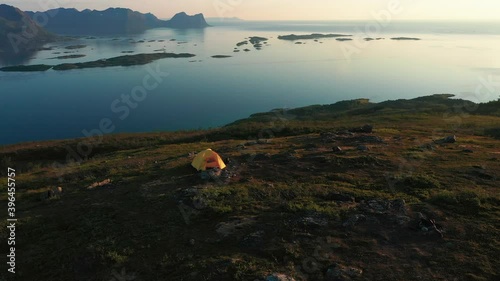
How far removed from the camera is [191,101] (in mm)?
119312

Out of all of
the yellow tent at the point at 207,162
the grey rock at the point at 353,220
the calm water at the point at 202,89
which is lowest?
the calm water at the point at 202,89

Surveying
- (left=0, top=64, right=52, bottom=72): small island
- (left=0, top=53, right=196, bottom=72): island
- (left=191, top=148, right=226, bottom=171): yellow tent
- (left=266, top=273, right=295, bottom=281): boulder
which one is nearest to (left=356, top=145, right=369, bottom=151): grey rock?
(left=191, top=148, right=226, bottom=171): yellow tent

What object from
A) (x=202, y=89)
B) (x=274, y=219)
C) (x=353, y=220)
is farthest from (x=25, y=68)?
(x=353, y=220)

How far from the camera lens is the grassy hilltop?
46.5 feet

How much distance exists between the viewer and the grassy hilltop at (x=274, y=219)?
46.5 ft

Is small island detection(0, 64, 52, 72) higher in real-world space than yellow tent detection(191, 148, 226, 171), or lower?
lower

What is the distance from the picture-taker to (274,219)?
57.6 feet

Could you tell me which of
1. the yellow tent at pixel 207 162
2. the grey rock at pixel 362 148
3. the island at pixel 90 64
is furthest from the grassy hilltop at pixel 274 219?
the island at pixel 90 64

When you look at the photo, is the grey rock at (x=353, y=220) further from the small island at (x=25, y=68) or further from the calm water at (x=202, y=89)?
the small island at (x=25, y=68)

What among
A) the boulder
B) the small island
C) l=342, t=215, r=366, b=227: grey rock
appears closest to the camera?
the boulder

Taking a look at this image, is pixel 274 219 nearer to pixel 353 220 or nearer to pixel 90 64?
pixel 353 220

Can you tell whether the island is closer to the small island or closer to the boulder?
the small island

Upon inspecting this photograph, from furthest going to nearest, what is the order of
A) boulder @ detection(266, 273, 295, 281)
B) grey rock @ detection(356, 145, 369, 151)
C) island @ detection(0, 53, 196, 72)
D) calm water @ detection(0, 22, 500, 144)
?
island @ detection(0, 53, 196, 72)
calm water @ detection(0, 22, 500, 144)
grey rock @ detection(356, 145, 369, 151)
boulder @ detection(266, 273, 295, 281)

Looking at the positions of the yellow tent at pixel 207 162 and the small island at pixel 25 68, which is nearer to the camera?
the yellow tent at pixel 207 162
